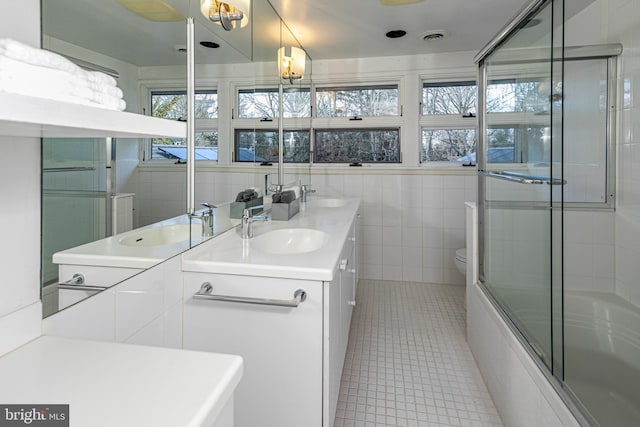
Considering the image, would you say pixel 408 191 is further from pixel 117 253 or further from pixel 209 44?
pixel 117 253

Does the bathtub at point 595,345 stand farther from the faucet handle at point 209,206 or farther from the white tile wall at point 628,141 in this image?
the faucet handle at point 209,206

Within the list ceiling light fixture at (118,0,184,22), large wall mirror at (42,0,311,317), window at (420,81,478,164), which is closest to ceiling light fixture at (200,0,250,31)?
large wall mirror at (42,0,311,317)

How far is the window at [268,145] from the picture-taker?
1.88 m

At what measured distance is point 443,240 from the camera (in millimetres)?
3660

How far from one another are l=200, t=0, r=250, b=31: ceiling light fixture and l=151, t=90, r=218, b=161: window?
0.32 metres

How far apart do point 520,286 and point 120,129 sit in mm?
1720

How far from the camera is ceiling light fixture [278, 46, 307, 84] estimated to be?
8.75 ft

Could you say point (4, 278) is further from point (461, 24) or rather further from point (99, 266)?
point (461, 24)

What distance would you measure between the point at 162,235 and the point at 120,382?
Answer: 700 millimetres

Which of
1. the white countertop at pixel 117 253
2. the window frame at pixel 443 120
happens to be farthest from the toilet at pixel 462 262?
the white countertop at pixel 117 253

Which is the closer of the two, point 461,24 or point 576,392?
point 576,392

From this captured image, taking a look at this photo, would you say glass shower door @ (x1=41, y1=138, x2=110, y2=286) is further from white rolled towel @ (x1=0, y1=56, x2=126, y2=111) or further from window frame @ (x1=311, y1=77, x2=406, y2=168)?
window frame @ (x1=311, y1=77, x2=406, y2=168)

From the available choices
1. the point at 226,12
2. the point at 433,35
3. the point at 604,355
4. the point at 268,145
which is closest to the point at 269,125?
the point at 268,145

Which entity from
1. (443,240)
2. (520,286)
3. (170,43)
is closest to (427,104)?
(443,240)
